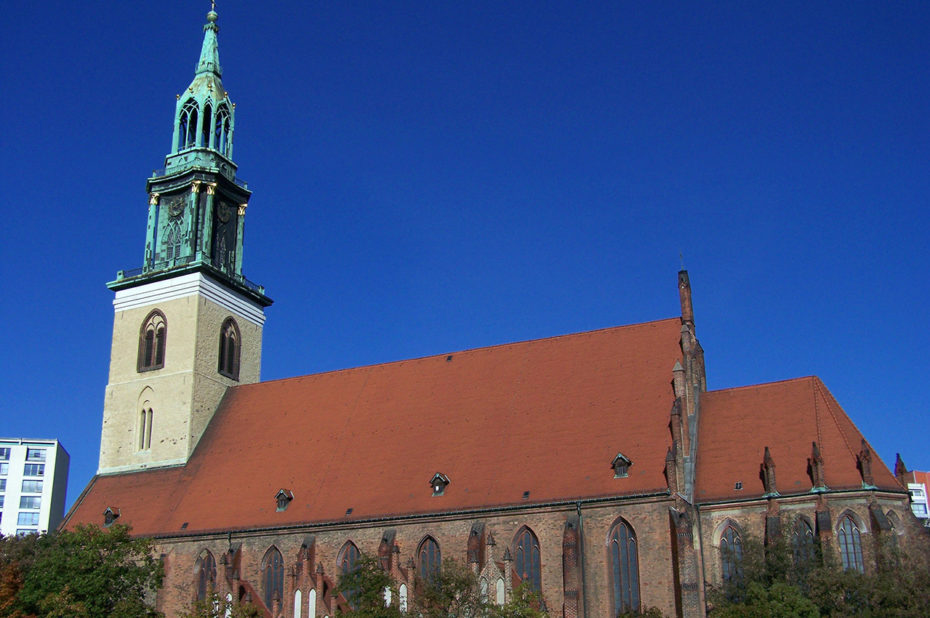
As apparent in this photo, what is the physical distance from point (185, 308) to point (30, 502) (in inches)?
2998

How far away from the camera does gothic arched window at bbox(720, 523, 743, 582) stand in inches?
1523

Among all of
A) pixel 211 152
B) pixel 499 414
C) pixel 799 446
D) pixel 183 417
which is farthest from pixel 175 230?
pixel 799 446

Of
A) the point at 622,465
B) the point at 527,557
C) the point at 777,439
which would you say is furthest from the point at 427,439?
the point at 777,439

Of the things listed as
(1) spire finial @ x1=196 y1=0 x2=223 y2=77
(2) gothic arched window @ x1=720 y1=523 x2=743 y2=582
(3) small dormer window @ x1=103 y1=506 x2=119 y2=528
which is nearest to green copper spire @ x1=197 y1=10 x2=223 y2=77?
(1) spire finial @ x1=196 y1=0 x2=223 y2=77

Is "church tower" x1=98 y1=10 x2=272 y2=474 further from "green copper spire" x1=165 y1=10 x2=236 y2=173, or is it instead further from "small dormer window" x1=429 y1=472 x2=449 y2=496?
"small dormer window" x1=429 y1=472 x2=449 y2=496

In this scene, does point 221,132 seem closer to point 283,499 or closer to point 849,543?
point 283,499

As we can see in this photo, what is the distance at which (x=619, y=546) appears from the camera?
40.0m

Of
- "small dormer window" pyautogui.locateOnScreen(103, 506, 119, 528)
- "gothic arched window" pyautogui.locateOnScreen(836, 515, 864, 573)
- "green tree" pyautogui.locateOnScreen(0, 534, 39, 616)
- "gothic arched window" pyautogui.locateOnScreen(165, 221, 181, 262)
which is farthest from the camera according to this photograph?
"gothic arched window" pyautogui.locateOnScreen(165, 221, 181, 262)

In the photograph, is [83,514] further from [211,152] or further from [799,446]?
[799,446]

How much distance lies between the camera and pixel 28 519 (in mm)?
118188

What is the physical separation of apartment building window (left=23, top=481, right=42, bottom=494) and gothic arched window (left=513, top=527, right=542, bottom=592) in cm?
9371

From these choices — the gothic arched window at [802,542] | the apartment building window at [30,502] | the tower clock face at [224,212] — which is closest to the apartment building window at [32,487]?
the apartment building window at [30,502]

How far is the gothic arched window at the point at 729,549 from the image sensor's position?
38.7 metres

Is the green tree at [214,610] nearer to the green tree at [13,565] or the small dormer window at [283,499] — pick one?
the small dormer window at [283,499]
